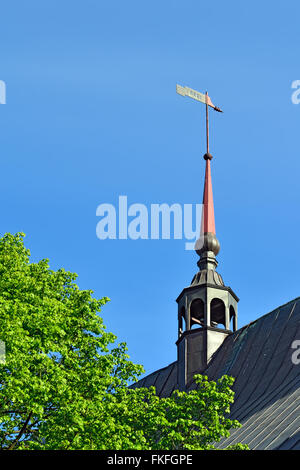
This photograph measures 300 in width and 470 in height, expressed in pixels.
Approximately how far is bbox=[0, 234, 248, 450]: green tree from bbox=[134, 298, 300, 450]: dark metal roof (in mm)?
4223

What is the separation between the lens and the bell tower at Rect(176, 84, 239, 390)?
48.6 metres

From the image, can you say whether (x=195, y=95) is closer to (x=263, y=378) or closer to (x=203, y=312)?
(x=203, y=312)

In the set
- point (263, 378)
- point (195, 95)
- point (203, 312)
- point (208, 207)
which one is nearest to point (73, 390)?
point (263, 378)

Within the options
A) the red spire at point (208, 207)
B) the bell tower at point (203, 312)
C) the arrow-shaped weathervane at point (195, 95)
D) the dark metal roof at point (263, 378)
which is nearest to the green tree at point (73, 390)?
the dark metal roof at point (263, 378)

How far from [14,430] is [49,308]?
3.85 meters

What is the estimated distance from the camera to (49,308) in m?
29.4

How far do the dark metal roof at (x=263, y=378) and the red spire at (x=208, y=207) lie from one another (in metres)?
7.82

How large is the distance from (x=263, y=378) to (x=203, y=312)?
9.22 m

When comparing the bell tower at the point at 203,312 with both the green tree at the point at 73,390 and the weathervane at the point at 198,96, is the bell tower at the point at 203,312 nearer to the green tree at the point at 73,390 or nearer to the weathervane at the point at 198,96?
the weathervane at the point at 198,96

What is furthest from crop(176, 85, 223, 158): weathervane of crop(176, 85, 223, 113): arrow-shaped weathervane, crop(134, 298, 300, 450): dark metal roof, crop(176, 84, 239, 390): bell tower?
crop(134, 298, 300, 450): dark metal roof

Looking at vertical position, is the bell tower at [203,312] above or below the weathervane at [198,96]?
below

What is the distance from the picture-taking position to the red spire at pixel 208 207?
5444cm

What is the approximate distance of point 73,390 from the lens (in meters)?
28.1
